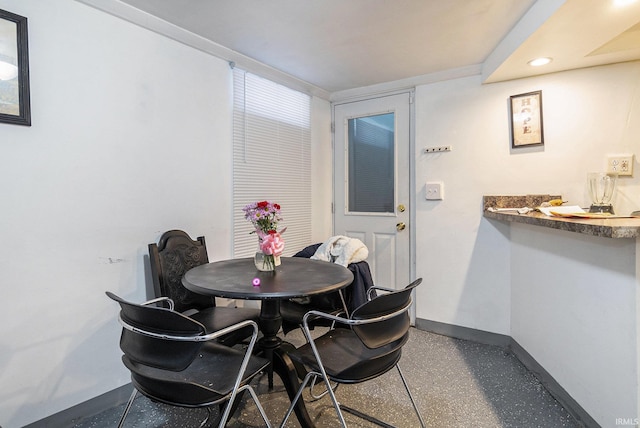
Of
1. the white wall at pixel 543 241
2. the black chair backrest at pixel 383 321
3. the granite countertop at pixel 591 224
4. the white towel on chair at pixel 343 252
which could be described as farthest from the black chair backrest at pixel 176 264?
the granite countertop at pixel 591 224

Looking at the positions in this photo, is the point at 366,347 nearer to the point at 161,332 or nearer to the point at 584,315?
the point at 161,332

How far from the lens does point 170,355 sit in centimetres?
120

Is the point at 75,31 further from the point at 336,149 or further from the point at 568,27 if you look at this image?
the point at 568,27

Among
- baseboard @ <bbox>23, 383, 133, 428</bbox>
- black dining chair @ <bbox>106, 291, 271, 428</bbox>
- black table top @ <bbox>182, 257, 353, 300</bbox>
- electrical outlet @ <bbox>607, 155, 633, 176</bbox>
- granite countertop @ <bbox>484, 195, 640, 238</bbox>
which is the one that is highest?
electrical outlet @ <bbox>607, 155, 633, 176</bbox>

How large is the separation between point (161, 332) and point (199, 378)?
1.19 feet

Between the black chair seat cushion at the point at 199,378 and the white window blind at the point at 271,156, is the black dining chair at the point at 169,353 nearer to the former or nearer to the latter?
the black chair seat cushion at the point at 199,378

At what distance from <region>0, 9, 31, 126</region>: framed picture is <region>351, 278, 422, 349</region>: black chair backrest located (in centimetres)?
186

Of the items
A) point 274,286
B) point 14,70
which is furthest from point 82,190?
point 274,286

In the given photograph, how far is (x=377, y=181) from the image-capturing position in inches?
138

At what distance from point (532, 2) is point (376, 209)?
6.86 feet

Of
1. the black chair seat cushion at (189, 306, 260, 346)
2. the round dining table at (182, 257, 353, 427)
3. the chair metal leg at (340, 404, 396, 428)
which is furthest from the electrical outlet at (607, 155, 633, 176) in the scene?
the black chair seat cushion at (189, 306, 260, 346)

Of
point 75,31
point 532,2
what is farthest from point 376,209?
point 75,31

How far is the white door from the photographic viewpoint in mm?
3328

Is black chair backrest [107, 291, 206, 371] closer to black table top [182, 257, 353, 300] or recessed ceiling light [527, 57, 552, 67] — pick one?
black table top [182, 257, 353, 300]
